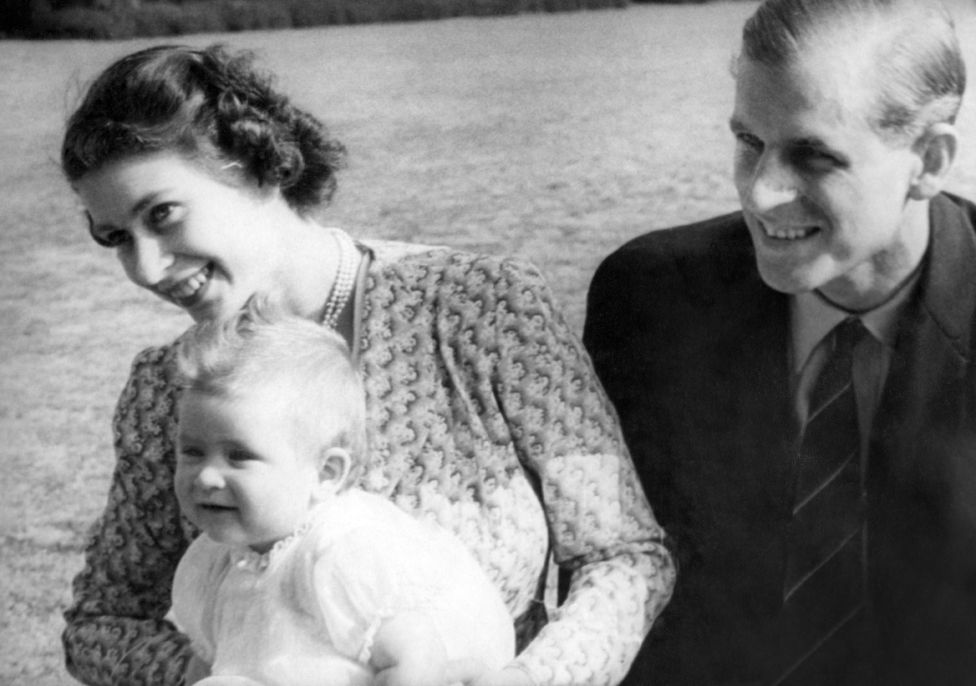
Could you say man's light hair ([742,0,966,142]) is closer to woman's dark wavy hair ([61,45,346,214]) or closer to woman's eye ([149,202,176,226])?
woman's dark wavy hair ([61,45,346,214])

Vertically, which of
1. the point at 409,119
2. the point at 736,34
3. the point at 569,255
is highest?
the point at 736,34

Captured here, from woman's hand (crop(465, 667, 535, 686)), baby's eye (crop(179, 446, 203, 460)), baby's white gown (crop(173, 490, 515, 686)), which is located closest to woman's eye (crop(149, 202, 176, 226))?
baby's eye (crop(179, 446, 203, 460))

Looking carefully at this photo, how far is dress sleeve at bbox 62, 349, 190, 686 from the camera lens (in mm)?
1567

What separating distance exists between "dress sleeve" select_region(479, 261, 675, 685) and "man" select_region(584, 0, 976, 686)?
0.64 ft

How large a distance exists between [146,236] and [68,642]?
526mm

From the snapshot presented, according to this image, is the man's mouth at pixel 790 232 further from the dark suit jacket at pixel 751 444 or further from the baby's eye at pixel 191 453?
the baby's eye at pixel 191 453

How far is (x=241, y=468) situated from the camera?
1.33 meters

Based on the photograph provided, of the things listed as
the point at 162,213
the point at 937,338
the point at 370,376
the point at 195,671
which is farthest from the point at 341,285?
the point at 937,338

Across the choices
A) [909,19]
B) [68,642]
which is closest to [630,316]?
[909,19]

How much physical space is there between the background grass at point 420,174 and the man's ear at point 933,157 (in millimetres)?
502

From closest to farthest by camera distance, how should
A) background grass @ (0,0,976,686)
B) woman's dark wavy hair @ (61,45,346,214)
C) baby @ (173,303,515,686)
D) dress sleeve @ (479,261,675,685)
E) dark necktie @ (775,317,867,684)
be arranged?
baby @ (173,303,515,686) → woman's dark wavy hair @ (61,45,346,214) → dress sleeve @ (479,261,675,685) → dark necktie @ (775,317,867,684) → background grass @ (0,0,976,686)

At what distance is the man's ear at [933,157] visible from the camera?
57.0 inches

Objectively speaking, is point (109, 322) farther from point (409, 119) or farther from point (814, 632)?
point (814, 632)

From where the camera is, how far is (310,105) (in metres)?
1.88
